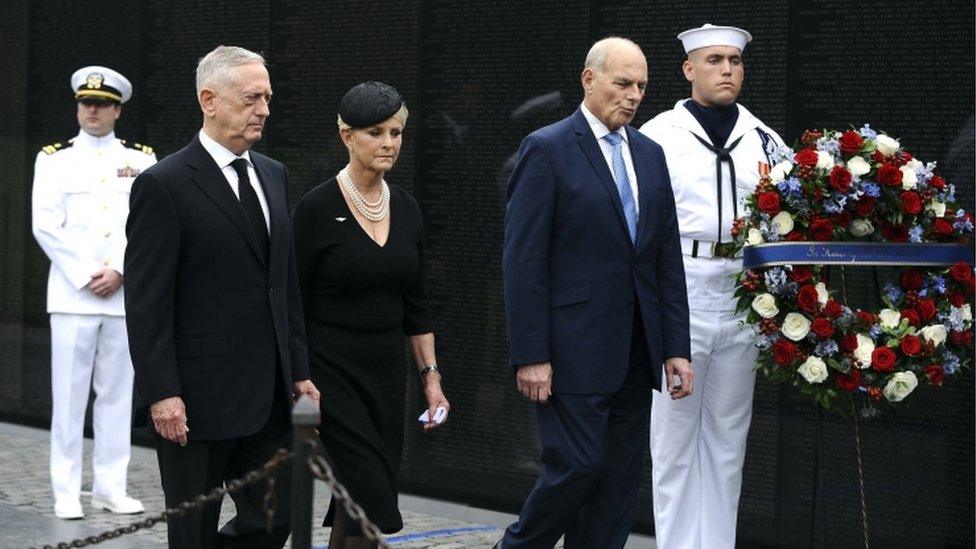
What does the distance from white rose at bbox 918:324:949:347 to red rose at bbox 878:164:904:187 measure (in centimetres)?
56

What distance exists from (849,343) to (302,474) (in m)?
2.89

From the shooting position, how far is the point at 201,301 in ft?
19.8

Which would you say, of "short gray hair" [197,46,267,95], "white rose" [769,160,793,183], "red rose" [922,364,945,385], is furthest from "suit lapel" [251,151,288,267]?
"red rose" [922,364,945,385]

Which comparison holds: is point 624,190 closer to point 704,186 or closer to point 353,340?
point 704,186

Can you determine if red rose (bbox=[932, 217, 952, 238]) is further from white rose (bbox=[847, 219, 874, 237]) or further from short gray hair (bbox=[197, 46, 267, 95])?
short gray hair (bbox=[197, 46, 267, 95])

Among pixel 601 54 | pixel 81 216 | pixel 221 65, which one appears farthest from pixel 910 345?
pixel 81 216

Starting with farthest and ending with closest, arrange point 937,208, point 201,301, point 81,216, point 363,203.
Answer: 1. point 81,216
2. point 937,208
3. point 363,203
4. point 201,301

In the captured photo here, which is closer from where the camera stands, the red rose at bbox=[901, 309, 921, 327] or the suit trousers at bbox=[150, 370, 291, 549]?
the suit trousers at bbox=[150, 370, 291, 549]

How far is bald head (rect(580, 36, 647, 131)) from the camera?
6719mm

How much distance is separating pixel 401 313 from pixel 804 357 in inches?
60.9

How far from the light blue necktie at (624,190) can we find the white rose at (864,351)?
974mm

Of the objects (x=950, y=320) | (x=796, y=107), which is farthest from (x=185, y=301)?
(x=796, y=107)

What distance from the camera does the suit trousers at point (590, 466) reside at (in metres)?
6.61

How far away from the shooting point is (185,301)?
6.03 metres
